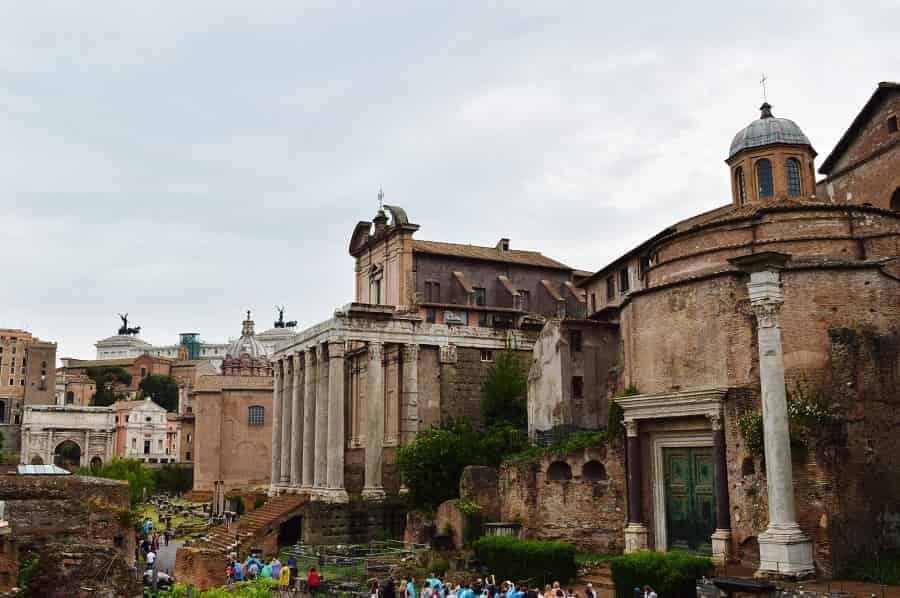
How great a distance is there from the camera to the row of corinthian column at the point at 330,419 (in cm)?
3850

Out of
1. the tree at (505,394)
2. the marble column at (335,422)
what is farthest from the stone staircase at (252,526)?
the tree at (505,394)

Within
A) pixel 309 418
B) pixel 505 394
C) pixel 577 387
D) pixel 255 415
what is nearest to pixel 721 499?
pixel 577 387

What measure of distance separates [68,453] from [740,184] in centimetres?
8613

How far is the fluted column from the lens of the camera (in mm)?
38094

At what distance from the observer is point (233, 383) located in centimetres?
6819

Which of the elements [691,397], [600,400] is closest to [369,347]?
[600,400]

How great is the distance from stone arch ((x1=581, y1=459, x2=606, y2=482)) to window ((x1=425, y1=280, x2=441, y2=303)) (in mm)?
18703

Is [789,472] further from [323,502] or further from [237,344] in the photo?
[237,344]

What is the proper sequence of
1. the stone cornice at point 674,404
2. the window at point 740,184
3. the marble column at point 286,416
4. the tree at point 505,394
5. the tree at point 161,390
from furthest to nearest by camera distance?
the tree at point 161,390, the marble column at point 286,416, the tree at point 505,394, the window at point 740,184, the stone cornice at point 674,404

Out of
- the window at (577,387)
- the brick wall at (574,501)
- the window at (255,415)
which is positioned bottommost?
the brick wall at (574,501)

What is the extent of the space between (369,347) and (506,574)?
16.1m

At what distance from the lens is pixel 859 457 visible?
21.7 meters

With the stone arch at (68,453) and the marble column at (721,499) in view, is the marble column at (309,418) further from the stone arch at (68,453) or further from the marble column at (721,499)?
the stone arch at (68,453)

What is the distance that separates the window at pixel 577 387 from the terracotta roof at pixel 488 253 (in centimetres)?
1462
